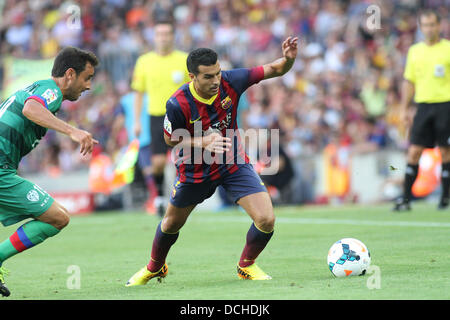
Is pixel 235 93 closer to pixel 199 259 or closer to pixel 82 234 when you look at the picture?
pixel 199 259

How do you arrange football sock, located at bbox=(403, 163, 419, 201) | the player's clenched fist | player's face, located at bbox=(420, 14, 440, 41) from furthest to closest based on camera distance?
football sock, located at bbox=(403, 163, 419, 201) < player's face, located at bbox=(420, 14, 440, 41) < the player's clenched fist

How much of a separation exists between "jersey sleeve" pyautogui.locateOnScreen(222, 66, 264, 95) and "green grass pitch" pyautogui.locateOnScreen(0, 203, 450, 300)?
1.77 m

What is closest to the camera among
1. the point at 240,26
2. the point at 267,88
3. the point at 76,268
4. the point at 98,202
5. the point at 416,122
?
the point at 76,268

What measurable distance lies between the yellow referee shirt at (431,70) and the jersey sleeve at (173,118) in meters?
6.11

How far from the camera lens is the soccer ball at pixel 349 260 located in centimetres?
752

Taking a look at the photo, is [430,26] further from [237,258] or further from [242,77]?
[242,77]

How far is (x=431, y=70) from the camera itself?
12.6 m

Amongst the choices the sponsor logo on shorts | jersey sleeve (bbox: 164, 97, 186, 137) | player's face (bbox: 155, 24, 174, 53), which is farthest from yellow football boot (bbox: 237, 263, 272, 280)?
player's face (bbox: 155, 24, 174, 53)

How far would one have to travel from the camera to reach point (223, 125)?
7770 millimetres

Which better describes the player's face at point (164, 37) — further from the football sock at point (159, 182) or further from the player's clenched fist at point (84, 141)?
the player's clenched fist at point (84, 141)

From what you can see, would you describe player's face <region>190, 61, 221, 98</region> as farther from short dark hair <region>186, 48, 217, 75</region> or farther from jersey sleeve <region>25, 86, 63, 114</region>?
jersey sleeve <region>25, 86, 63, 114</region>

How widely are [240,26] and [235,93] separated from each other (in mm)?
16162

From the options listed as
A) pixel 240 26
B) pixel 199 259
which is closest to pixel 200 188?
pixel 199 259

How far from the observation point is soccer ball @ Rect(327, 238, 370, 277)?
7520mm
